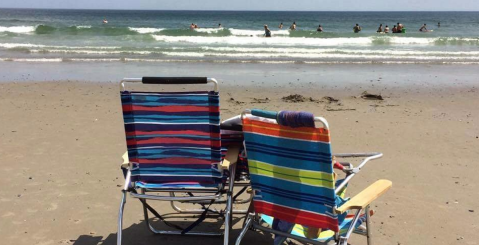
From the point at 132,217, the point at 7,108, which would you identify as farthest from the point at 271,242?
the point at 7,108

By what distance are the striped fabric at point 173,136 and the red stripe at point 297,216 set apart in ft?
1.26

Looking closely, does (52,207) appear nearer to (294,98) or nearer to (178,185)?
(178,185)

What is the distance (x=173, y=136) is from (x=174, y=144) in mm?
53

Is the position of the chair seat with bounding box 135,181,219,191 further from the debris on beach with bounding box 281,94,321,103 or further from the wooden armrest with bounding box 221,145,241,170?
the debris on beach with bounding box 281,94,321,103

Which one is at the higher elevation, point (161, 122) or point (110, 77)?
point (161, 122)

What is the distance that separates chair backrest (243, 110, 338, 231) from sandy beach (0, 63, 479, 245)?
776 mm

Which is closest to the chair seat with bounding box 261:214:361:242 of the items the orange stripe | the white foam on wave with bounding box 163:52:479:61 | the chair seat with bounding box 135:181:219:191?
the chair seat with bounding box 135:181:219:191

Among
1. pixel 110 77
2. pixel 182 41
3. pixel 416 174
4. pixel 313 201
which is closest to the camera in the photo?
pixel 313 201

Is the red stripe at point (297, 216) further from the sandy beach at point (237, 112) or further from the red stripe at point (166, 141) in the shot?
the sandy beach at point (237, 112)

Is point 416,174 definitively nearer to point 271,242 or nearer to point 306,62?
point 271,242

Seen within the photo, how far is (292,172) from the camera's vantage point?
2.96 metres

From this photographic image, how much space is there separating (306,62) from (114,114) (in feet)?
29.2

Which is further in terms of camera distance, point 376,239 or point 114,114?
point 114,114

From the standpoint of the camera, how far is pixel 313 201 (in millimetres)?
2945
